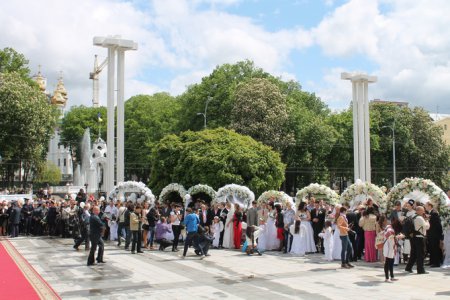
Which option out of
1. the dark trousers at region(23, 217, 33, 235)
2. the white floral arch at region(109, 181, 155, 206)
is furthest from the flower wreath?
the dark trousers at region(23, 217, 33, 235)

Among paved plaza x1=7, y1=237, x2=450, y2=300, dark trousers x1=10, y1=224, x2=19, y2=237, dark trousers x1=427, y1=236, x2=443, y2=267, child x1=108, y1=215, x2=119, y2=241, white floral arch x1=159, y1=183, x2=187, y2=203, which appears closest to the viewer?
paved plaza x1=7, y1=237, x2=450, y2=300

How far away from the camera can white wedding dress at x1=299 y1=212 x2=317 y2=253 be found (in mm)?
18844

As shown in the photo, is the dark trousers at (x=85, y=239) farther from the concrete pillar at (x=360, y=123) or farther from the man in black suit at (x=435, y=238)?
the concrete pillar at (x=360, y=123)

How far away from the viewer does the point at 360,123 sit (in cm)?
4578

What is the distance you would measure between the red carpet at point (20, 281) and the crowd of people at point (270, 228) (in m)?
1.99

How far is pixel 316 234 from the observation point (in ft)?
62.6

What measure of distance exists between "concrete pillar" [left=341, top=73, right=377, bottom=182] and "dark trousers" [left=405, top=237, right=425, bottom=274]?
3183 cm

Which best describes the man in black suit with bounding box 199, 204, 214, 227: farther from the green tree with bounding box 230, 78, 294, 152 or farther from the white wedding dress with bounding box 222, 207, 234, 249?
the green tree with bounding box 230, 78, 294, 152

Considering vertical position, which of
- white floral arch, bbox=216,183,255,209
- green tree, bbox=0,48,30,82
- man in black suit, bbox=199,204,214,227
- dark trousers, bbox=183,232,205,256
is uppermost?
green tree, bbox=0,48,30,82

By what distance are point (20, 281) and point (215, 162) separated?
61.6ft

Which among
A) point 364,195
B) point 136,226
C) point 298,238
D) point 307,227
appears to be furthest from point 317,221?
point 136,226

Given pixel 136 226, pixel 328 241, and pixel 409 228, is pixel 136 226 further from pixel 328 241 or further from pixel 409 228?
pixel 409 228

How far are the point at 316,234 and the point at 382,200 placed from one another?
8.64ft

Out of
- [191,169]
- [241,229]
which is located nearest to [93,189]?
[191,169]
